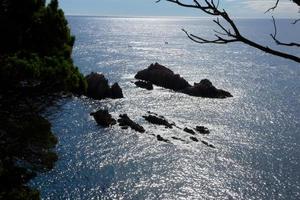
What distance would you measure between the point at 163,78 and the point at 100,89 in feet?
93.8

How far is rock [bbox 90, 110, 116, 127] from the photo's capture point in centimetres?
8790

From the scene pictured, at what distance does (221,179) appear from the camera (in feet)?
214

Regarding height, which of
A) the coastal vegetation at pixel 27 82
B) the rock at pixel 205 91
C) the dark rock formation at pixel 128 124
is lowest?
the dark rock formation at pixel 128 124

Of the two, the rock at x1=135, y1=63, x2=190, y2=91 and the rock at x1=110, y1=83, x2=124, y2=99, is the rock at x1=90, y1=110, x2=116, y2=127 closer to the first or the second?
the rock at x1=110, y1=83, x2=124, y2=99

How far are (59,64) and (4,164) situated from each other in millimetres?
5928

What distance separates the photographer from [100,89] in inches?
4304

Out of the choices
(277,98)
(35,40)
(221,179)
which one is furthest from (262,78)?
(35,40)

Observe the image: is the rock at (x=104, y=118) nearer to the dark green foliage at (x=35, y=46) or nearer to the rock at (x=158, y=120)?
the rock at (x=158, y=120)

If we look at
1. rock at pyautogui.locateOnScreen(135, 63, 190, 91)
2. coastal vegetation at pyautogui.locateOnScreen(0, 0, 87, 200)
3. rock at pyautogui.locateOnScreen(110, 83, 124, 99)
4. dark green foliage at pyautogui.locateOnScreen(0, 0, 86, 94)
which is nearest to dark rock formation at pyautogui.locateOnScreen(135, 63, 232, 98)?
rock at pyautogui.locateOnScreen(135, 63, 190, 91)

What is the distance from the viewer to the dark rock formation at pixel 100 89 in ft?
358

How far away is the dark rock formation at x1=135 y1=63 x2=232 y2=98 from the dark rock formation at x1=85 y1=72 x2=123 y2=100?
22.7 m

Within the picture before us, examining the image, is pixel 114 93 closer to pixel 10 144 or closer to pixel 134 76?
pixel 134 76

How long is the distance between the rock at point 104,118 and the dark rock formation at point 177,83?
3892 centimetres

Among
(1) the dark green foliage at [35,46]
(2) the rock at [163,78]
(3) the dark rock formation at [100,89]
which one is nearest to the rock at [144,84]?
(2) the rock at [163,78]
